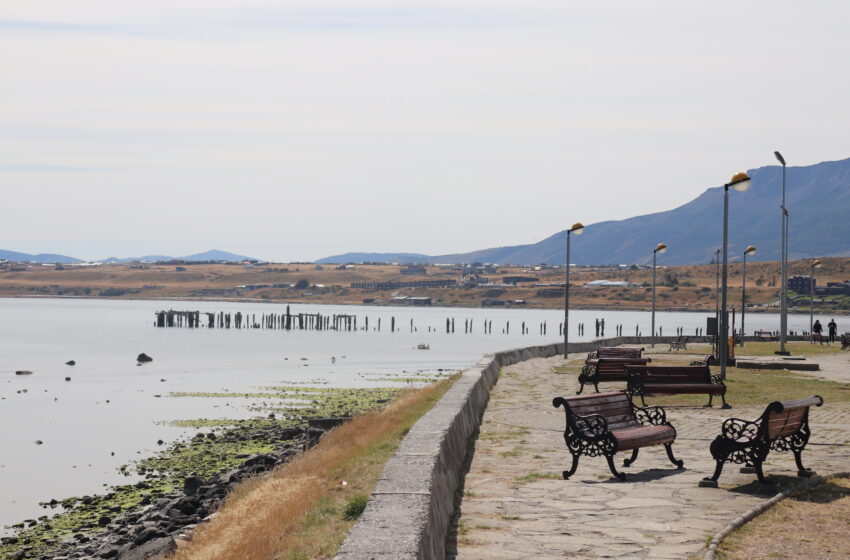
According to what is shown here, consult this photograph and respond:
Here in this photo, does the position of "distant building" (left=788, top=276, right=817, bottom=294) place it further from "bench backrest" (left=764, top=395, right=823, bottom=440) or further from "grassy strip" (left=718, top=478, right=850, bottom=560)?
"grassy strip" (left=718, top=478, right=850, bottom=560)

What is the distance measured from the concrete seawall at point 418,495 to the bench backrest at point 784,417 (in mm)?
3486

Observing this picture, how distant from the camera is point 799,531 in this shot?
9438 mm

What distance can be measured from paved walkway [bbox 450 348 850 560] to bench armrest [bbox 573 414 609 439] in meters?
0.51

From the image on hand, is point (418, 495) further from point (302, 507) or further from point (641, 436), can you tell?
point (641, 436)

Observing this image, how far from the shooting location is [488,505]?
34.5ft

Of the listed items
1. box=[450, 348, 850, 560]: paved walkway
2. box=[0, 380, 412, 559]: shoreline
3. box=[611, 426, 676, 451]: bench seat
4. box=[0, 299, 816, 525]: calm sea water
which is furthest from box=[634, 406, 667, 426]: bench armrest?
box=[0, 299, 816, 525]: calm sea water

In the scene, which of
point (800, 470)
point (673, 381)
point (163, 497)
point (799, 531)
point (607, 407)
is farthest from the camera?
point (163, 497)

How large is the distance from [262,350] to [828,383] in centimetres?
6537

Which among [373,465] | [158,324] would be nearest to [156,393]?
[373,465]

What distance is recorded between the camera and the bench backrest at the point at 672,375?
2053cm

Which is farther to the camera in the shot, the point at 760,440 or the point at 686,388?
the point at 686,388

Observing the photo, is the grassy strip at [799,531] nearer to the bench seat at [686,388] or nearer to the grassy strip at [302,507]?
the grassy strip at [302,507]

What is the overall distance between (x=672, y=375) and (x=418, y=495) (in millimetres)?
13473

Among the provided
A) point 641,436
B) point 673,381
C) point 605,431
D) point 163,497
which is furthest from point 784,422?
point 163,497
